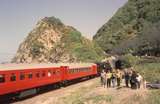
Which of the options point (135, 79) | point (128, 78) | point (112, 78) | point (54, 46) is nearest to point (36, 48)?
point (54, 46)

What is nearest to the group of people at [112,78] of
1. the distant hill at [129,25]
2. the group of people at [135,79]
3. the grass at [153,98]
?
the group of people at [135,79]

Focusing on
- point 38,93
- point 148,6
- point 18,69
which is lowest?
point 38,93

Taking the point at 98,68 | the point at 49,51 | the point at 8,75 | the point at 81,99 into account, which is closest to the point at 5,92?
the point at 8,75

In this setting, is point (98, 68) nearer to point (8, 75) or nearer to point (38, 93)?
point (38, 93)

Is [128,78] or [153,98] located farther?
[128,78]

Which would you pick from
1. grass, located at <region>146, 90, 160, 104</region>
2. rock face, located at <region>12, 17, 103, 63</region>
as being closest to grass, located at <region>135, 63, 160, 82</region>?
grass, located at <region>146, 90, 160, 104</region>

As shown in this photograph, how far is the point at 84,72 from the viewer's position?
58.2 meters

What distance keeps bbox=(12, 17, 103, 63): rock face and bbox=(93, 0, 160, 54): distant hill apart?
33260 mm

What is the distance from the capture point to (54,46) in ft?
374

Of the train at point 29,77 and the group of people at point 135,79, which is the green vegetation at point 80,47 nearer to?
the train at point 29,77

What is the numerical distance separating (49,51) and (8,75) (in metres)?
80.0

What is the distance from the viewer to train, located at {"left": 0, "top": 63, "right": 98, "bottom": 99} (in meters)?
31.7

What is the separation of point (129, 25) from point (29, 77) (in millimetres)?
143438

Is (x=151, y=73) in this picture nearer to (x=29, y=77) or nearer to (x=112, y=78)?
(x=112, y=78)
